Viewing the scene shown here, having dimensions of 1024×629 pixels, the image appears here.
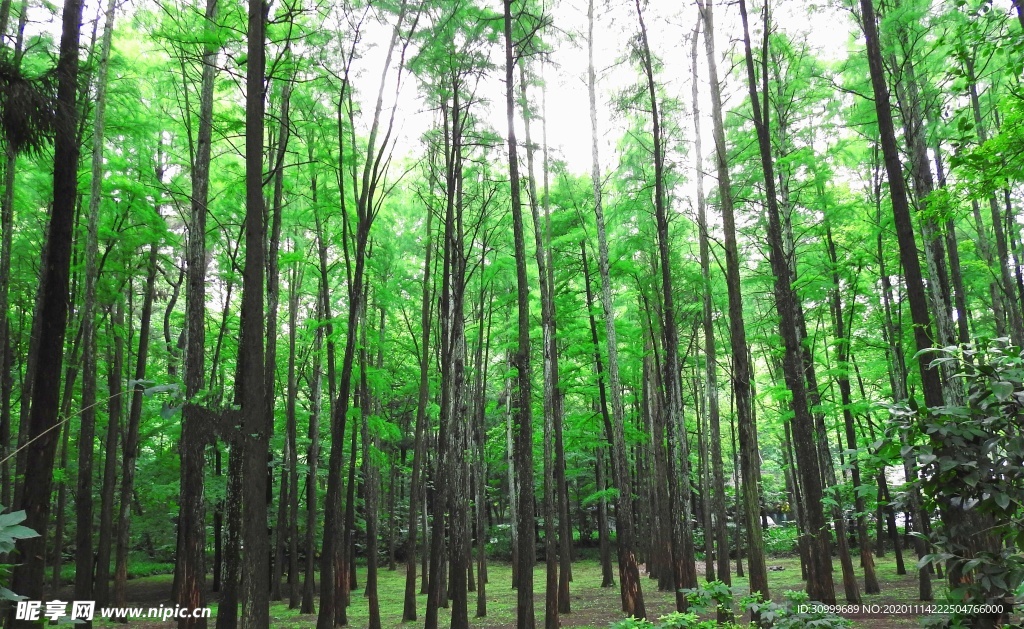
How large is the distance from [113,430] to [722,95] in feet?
46.6

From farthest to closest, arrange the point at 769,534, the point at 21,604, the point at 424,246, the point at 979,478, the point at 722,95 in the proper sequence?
the point at 769,534, the point at 424,246, the point at 722,95, the point at 21,604, the point at 979,478

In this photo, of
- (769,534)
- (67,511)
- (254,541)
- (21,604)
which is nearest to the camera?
(254,541)

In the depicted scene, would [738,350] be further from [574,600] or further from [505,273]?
[574,600]

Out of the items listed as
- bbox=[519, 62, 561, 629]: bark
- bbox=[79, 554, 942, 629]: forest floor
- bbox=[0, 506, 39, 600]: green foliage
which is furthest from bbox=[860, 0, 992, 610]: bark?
bbox=[0, 506, 39, 600]: green foliage

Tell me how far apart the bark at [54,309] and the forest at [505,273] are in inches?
1.5

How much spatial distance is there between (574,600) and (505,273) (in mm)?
9449

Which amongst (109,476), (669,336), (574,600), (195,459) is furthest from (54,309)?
(574,600)

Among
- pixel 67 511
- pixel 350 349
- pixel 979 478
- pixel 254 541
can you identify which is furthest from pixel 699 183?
pixel 67 511

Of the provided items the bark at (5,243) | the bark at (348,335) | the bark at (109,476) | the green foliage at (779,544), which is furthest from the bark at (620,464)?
the green foliage at (779,544)

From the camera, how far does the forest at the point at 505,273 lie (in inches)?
208

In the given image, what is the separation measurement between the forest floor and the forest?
0.80 feet

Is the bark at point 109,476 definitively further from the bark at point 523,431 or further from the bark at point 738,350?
the bark at point 738,350

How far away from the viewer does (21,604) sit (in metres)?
5.48

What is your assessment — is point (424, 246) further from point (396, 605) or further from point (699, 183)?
point (396, 605)
